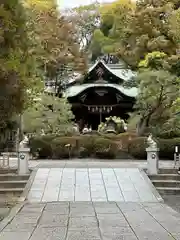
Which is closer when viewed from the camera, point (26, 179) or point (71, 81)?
point (26, 179)

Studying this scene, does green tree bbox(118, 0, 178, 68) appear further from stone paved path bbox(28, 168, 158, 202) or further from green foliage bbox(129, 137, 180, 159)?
stone paved path bbox(28, 168, 158, 202)

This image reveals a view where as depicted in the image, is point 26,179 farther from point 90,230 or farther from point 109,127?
point 109,127

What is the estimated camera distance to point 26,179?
15234 millimetres

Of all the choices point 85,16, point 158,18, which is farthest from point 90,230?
point 85,16

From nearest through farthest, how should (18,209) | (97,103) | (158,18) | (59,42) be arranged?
(18,209)
(158,18)
(59,42)
(97,103)

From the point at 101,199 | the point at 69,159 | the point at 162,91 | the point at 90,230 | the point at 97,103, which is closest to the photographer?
the point at 90,230

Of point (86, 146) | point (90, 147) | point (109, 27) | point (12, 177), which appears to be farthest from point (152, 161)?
point (109, 27)

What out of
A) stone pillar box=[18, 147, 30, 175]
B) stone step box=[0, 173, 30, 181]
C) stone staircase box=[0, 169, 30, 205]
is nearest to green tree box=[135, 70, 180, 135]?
stone pillar box=[18, 147, 30, 175]

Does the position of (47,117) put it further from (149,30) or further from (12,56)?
(12,56)

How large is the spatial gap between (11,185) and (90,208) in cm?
456

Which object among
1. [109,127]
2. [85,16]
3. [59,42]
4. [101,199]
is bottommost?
Result: [101,199]

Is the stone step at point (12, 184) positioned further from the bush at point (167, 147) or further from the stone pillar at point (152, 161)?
the bush at point (167, 147)

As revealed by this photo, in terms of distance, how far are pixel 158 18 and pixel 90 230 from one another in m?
22.7

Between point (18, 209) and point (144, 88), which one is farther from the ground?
point (144, 88)
